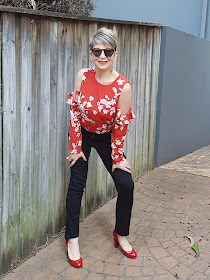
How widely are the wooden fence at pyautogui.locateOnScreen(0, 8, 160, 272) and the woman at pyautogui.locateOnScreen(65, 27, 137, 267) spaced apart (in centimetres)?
29

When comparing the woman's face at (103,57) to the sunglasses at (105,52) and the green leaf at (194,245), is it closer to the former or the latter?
the sunglasses at (105,52)

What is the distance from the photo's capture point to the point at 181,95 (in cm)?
662

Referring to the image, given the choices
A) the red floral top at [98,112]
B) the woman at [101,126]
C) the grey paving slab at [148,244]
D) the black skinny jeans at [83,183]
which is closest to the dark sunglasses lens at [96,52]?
the woman at [101,126]

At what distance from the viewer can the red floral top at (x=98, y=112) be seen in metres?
3.20

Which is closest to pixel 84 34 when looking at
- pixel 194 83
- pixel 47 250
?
pixel 47 250

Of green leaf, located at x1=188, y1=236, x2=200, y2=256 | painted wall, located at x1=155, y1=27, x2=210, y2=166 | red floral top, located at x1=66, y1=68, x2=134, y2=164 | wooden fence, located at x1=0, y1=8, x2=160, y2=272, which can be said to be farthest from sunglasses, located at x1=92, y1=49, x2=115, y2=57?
painted wall, located at x1=155, y1=27, x2=210, y2=166

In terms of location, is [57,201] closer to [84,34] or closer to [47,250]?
[47,250]

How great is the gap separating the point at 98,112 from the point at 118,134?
0.25m

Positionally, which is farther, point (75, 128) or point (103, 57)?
point (75, 128)

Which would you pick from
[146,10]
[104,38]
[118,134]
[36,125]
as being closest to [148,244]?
[118,134]

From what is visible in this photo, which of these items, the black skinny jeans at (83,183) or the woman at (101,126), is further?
the black skinny jeans at (83,183)

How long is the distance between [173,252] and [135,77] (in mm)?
2350

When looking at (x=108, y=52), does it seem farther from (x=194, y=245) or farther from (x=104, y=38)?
(x=194, y=245)

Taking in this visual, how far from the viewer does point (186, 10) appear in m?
8.83
